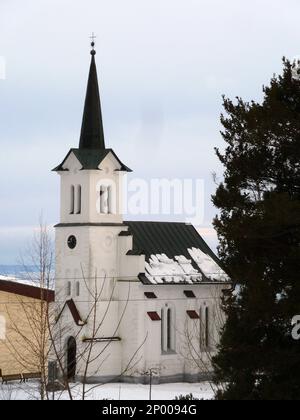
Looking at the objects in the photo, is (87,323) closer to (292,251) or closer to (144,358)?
(144,358)

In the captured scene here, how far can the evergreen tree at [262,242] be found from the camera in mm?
24719

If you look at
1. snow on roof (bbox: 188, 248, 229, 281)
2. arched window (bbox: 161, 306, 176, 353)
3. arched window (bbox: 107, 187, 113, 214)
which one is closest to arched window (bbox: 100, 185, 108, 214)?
arched window (bbox: 107, 187, 113, 214)

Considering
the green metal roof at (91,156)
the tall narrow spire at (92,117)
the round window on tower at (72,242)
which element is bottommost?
the round window on tower at (72,242)

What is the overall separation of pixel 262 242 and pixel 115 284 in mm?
26925

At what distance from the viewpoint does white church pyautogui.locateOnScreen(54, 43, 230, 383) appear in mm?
50656

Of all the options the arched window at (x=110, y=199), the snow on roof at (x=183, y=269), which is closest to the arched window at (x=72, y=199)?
the arched window at (x=110, y=199)

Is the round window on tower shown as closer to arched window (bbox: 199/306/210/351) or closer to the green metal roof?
the green metal roof

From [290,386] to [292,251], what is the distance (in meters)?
3.02

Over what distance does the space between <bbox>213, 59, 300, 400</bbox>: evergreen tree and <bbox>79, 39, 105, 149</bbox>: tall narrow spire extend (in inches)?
1017

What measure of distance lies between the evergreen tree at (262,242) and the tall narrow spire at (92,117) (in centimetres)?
2583

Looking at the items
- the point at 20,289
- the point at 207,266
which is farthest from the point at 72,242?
the point at 207,266

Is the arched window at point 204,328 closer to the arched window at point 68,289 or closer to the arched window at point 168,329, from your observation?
the arched window at point 168,329

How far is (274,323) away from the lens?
996 inches
